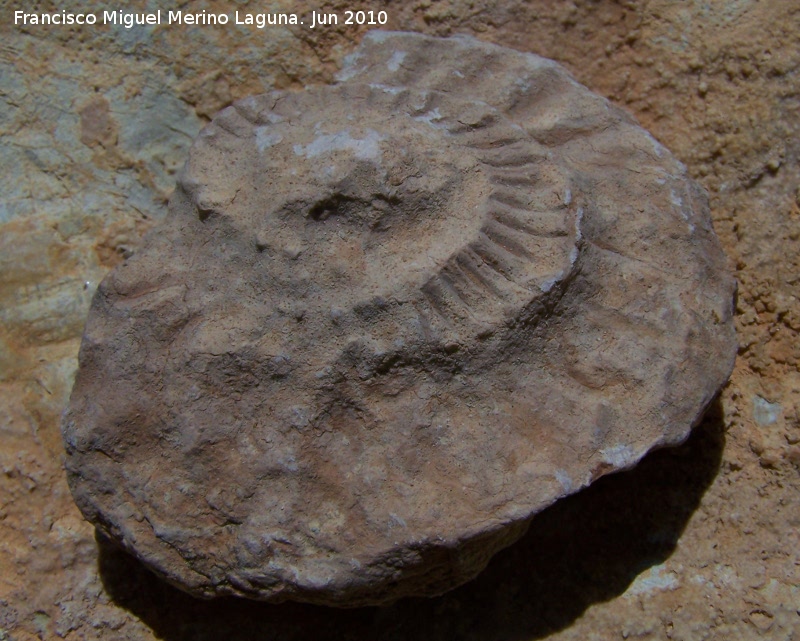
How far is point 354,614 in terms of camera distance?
1739 millimetres

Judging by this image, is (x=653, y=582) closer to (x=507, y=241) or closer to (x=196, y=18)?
(x=507, y=241)

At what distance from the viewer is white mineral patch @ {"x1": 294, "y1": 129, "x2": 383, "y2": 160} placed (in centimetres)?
148

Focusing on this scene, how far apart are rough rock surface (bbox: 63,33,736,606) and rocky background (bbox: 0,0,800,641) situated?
0.25m

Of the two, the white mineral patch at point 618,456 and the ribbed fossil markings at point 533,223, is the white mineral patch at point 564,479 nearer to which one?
the white mineral patch at point 618,456

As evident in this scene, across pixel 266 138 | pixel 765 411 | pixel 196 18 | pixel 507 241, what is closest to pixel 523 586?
pixel 765 411

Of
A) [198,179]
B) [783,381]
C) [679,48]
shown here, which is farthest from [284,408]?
[679,48]

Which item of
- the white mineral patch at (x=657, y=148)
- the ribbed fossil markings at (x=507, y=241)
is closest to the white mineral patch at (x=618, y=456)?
the ribbed fossil markings at (x=507, y=241)

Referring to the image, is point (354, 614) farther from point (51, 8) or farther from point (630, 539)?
point (51, 8)

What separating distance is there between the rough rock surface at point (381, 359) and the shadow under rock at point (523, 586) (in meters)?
0.22

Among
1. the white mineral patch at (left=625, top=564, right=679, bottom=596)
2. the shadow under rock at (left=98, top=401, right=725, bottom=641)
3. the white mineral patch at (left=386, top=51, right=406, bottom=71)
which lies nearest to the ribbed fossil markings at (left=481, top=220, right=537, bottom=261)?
the white mineral patch at (left=386, top=51, right=406, bottom=71)

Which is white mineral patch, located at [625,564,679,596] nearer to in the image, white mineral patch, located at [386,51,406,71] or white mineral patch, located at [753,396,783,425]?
white mineral patch, located at [753,396,783,425]

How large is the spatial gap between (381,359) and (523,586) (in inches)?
24.1

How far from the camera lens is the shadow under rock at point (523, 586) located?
1708 mm

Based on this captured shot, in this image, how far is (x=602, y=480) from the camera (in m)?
1.79
